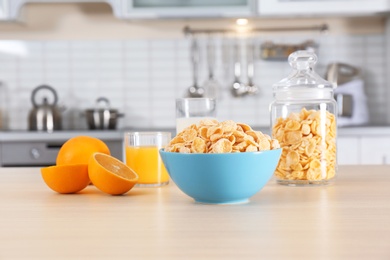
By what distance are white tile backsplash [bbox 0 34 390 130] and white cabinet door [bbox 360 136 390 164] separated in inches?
20.8

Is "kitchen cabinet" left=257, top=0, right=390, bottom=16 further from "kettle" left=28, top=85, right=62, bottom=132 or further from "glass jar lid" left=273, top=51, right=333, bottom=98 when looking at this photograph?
"glass jar lid" left=273, top=51, right=333, bottom=98

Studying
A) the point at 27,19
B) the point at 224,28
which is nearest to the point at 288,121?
the point at 224,28

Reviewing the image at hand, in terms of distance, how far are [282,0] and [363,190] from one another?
7.31 feet

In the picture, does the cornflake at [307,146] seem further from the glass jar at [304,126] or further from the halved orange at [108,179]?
the halved orange at [108,179]

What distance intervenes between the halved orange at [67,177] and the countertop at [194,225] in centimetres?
2

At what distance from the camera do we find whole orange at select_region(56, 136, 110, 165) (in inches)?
51.4

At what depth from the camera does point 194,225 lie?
877 mm

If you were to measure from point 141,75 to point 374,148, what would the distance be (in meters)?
1.37

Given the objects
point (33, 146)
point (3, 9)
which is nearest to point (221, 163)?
point (33, 146)

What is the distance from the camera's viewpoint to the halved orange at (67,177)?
121 cm

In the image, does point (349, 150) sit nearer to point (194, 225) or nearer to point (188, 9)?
point (188, 9)

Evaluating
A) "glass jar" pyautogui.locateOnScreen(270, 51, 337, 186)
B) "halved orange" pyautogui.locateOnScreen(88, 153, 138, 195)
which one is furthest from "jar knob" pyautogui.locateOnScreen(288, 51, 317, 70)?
"halved orange" pyautogui.locateOnScreen(88, 153, 138, 195)

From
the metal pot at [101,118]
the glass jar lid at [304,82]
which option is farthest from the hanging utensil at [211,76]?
the glass jar lid at [304,82]

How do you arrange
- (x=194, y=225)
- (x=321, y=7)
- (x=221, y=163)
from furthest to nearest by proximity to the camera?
(x=321, y=7), (x=221, y=163), (x=194, y=225)
